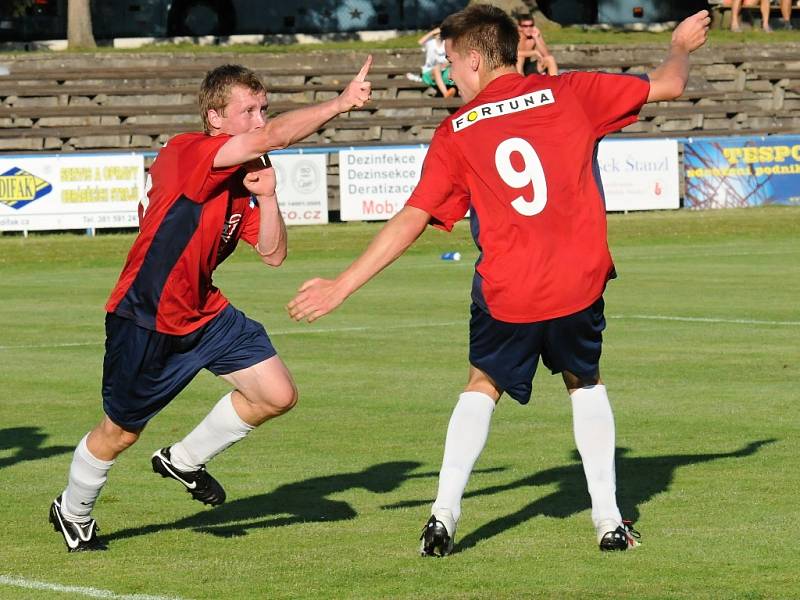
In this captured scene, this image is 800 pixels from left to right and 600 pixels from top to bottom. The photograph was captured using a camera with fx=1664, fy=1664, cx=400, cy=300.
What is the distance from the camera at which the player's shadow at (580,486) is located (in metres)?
7.70

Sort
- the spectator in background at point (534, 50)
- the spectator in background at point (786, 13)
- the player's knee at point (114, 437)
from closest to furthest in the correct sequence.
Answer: the player's knee at point (114, 437), the spectator in background at point (534, 50), the spectator in background at point (786, 13)

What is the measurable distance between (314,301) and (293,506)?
2125 millimetres

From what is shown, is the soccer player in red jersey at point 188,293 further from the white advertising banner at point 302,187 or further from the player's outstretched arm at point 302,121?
the white advertising banner at point 302,187

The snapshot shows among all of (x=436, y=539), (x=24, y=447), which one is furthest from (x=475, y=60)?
(x=24, y=447)

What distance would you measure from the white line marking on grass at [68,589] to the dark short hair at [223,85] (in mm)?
2040

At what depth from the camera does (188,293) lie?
7207 millimetres

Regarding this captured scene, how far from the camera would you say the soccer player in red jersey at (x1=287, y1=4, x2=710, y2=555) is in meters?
6.73

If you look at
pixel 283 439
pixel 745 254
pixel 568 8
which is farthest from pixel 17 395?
pixel 568 8

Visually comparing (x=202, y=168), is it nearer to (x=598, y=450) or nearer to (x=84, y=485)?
(x=84, y=485)

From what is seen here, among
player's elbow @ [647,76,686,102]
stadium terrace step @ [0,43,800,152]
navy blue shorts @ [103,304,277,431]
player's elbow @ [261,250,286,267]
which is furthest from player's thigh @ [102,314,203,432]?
stadium terrace step @ [0,43,800,152]

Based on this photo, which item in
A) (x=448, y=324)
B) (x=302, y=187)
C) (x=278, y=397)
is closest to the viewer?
(x=278, y=397)

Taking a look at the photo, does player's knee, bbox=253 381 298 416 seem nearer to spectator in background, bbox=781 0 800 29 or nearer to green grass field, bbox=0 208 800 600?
green grass field, bbox=0 208 800 600

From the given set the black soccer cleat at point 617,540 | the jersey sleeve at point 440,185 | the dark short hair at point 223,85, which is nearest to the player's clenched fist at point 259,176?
the dark short hair at point 223,85

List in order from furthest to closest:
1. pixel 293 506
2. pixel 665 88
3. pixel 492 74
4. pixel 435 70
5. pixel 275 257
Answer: pixel 435 70 → pixel 293 506 → pixel 275 257 → pixel 665 88 → pixel 492 74
